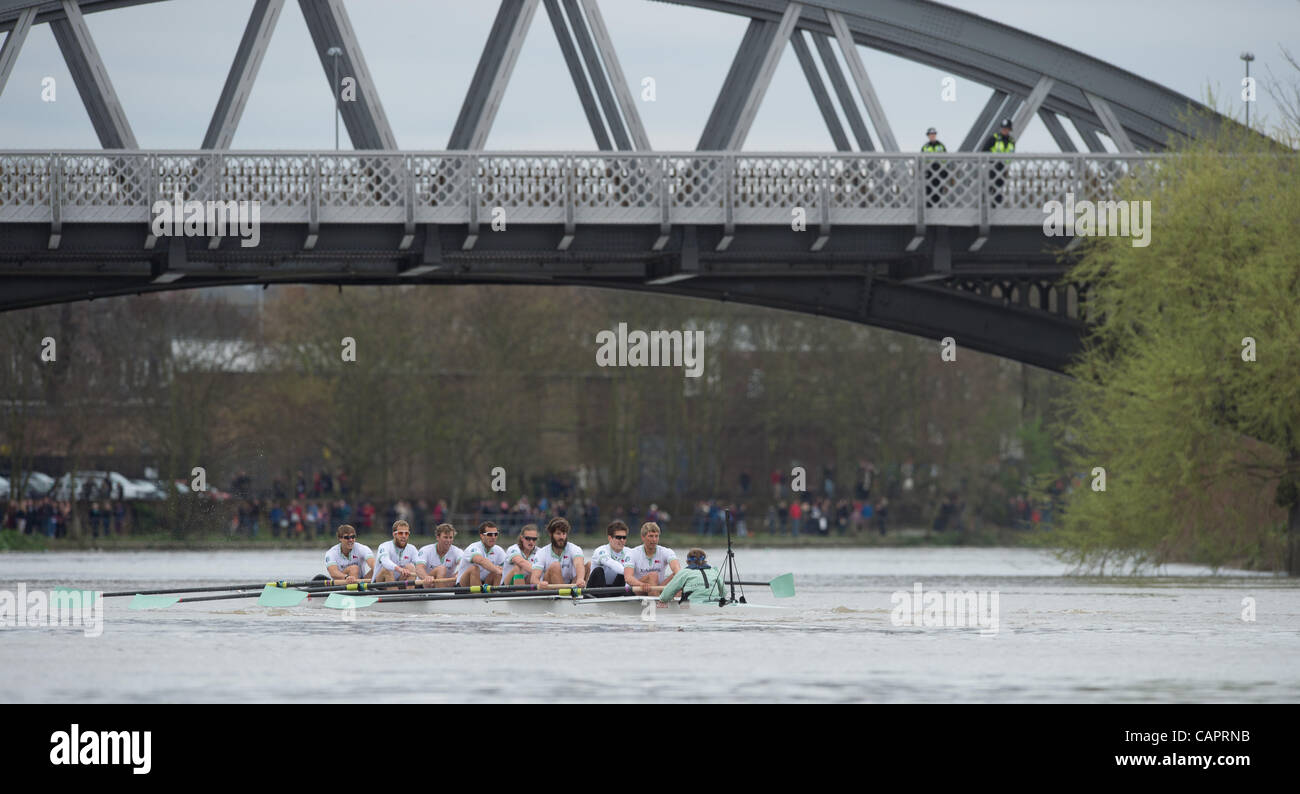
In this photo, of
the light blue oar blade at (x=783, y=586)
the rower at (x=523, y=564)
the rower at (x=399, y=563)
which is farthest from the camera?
the rower at (x=399, y=563)

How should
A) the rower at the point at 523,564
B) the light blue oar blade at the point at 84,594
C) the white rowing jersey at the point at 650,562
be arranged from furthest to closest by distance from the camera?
the light blue oar blade at the point at 84,594 < the rower at the point at 523,564 < the white rowing jersey at the point at 650,562

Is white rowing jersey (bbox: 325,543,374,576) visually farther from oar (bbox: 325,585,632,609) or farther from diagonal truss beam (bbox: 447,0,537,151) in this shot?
diagonal truss beam (bbox: 447,0,537,151)

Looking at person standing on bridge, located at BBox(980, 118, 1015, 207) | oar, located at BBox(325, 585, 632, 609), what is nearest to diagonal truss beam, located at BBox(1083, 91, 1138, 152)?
person standing on bridge, located at BBox(980, 118, 1015, 207)

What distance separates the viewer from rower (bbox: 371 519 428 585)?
103 ft

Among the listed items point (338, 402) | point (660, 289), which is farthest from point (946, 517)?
point (660, 289)

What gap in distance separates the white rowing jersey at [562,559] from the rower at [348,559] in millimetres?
3297

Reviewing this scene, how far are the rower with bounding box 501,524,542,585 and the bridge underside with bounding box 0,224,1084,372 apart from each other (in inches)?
322

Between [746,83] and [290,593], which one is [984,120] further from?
[290,593]

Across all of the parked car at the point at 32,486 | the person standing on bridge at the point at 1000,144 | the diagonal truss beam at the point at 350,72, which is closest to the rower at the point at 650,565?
the diagonal truss beam at the point at 350,72

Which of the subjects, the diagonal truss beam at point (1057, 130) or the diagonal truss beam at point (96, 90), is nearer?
the diagonal truss beam at point (96, 90)

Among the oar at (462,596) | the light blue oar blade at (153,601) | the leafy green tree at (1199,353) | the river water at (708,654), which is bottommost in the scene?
the river water at (708,654)

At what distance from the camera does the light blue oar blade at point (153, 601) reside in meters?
30.7

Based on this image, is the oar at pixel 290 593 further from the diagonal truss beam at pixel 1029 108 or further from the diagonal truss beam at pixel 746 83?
the diagonal truss beam at pixel 1029 108
